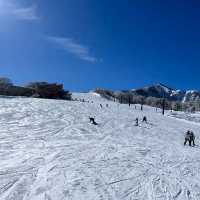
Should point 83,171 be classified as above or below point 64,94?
below

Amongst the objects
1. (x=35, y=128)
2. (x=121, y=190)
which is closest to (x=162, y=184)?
(x=121, y=190)

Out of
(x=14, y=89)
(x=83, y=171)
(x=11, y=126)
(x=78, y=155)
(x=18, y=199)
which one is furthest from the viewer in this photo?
Answer: (x=14, y=89)

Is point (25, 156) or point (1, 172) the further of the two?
point (25, 156)

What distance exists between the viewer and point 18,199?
380 inches

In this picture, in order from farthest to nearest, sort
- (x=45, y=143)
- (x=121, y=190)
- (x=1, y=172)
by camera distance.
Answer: (x=45, y=143) < (x=1, y=172) < (x=121, y=190)

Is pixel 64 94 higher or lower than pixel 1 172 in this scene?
higher

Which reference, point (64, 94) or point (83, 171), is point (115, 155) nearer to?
point (83, 171)

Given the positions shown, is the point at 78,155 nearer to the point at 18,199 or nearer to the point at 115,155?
the point at 115,155

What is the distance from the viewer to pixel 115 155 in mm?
17922

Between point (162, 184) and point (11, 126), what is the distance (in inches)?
726

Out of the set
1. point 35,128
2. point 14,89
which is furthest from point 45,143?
point 14,89

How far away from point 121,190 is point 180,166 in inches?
275

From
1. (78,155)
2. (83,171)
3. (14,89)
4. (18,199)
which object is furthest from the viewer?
(14,89)

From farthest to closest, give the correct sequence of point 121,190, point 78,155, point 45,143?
point 45,143 < point 78,155 < point 121,190
